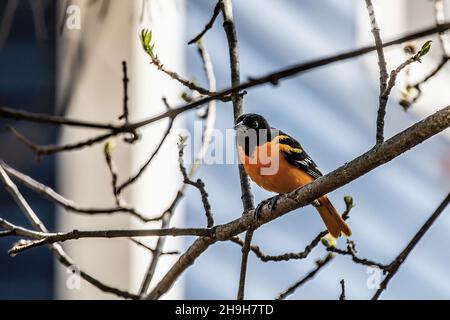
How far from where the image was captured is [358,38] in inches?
260

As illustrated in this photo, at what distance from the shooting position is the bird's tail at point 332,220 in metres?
3.82

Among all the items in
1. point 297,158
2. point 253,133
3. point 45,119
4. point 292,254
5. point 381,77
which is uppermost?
point 253,133

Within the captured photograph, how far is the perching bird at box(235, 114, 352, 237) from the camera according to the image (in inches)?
153

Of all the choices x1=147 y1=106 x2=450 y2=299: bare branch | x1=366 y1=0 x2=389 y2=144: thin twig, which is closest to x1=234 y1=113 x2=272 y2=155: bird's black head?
x1=147 y1=106 x2=450 y2=299: bare branch

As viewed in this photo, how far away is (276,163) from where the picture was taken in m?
4.09

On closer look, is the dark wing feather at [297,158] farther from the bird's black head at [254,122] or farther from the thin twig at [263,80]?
the thin twig at [263,80]

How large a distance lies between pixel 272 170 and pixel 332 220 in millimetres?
369

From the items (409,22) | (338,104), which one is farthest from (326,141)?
(409,22)

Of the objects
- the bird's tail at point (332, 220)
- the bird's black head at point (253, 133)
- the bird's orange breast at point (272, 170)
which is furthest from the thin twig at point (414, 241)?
the bird's black head at point (253, 133)

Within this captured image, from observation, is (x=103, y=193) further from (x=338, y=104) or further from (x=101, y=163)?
(x=338, y=104)

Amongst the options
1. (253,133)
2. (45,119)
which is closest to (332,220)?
(253,133)

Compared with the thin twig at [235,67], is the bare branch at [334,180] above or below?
below

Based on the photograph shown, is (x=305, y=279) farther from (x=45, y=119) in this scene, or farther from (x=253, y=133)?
(x=45, y=119)

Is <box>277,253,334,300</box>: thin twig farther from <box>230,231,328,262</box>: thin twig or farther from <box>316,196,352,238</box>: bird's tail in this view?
<box>316,196,352,238</box>: bird's tail
